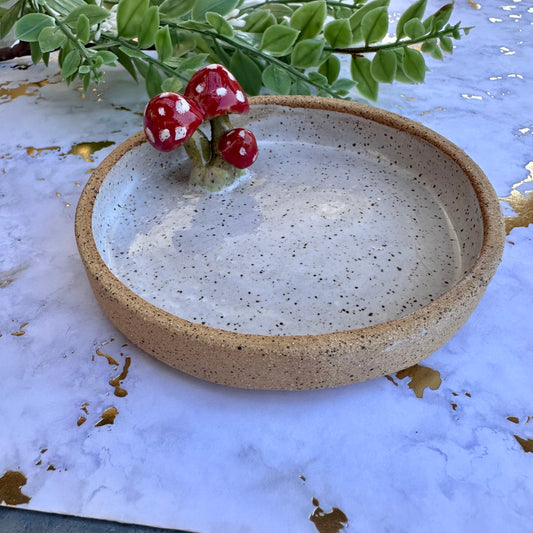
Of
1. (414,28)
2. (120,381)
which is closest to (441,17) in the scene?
(414,28)

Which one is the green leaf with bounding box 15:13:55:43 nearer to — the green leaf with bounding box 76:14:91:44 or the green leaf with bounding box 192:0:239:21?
the green leaf with bounding box 76:14:91:44

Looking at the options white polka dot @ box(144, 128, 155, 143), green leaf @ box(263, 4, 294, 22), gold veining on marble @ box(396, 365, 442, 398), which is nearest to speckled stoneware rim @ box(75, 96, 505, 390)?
gold veining on marble @ box(396, 365, 442, 398)

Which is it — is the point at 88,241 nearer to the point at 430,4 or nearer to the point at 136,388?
the point at 136,388

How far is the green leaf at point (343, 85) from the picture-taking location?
71 centimetres

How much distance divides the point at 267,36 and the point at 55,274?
367mm

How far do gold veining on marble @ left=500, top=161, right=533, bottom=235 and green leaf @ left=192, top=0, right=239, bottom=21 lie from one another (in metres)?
0.40

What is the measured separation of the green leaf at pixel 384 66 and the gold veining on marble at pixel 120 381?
48 cm

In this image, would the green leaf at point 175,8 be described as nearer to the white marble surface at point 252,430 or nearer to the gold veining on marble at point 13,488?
the white marble surface at point 252,430

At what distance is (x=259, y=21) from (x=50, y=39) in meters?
0.26

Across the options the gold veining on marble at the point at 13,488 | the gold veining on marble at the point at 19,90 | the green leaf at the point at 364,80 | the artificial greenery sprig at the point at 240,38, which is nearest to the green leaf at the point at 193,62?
the artificial greenery sprig at the point at 240,38

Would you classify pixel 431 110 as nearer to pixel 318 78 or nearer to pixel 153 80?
pixel 318 78

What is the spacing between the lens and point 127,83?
910 millimetres

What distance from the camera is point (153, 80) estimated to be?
73 centimetres

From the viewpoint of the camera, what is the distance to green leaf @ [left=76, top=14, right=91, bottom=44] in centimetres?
62
